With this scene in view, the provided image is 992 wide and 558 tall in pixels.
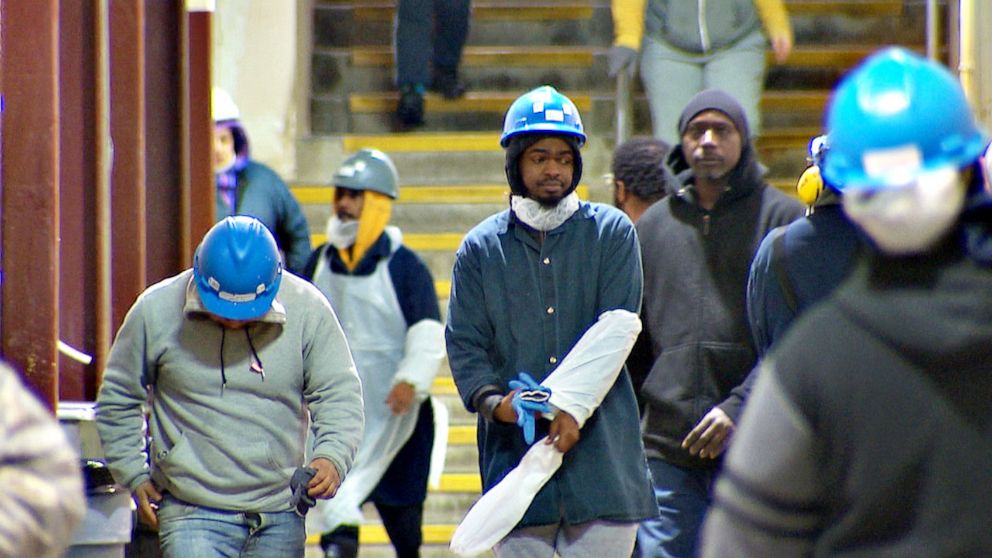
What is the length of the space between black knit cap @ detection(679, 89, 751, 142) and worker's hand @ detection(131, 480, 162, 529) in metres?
2.16

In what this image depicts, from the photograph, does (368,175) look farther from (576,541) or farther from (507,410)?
(576,541)

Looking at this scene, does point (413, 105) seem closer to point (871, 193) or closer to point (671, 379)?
point (671, 379)

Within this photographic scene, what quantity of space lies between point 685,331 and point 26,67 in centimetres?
231

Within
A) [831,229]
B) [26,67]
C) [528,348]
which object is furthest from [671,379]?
[26,67]

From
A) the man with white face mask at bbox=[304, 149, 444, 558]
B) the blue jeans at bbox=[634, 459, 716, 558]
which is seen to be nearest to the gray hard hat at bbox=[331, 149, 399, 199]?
the man with white face mask at bbox=[304, 149, 444, 558]

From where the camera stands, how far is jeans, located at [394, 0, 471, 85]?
10.8 m

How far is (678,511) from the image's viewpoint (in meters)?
5.90

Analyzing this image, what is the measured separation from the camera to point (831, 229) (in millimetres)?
4715

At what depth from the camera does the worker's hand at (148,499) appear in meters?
5.55

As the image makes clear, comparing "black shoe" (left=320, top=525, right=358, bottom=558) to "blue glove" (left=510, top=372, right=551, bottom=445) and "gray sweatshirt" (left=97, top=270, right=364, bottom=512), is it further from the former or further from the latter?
"blue glove" (left=510, top=372, right=551, bottom=445)

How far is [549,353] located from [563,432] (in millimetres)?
267

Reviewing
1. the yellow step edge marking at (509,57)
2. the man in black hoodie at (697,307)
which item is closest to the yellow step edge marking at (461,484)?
the man in black hoodie at (697,307)

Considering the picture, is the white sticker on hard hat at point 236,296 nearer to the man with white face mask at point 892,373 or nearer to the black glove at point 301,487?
the black glove at point 301,487

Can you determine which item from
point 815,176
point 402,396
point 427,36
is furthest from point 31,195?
point 427,36
